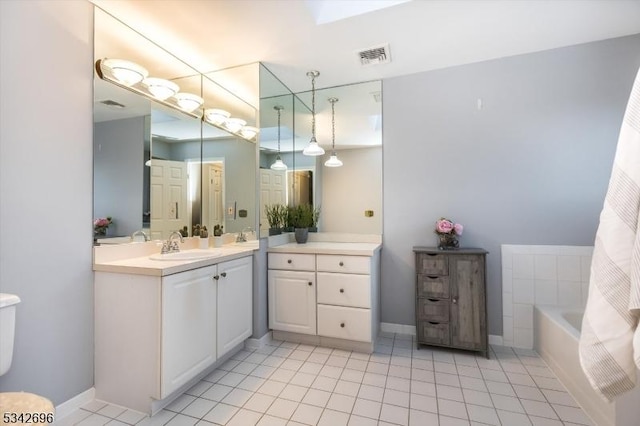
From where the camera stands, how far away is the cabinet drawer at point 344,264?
7.87ft

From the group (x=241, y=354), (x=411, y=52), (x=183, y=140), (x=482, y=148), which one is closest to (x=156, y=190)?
(x=183, y=140)

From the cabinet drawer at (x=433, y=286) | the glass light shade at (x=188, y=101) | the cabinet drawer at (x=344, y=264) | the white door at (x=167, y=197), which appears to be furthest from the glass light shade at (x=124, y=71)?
the cabinet drawer at (x=433, y=286)

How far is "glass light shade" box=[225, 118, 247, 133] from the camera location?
2.81m

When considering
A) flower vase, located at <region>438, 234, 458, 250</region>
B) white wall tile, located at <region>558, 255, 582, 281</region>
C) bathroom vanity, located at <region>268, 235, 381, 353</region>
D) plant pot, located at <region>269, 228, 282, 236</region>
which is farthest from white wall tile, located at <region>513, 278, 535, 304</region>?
plant pot, located at <region>269, 228, 282, 236</region>

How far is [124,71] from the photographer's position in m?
1.95

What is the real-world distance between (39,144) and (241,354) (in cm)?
198

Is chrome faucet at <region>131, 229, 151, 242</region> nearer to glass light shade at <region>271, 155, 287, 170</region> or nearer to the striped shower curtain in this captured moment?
glass light shade at <region>271, 155, 287, 170</region>

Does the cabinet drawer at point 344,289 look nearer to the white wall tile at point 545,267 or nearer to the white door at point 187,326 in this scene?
the white door at point 187,326

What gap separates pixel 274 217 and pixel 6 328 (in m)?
1.99

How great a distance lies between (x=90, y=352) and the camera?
177cm

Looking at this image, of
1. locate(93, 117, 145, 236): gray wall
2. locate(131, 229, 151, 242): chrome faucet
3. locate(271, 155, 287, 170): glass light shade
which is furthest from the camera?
locate(271, 155, 287, 170): glass light shade

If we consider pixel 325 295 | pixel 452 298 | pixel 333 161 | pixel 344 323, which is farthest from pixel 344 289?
pixel 333 161

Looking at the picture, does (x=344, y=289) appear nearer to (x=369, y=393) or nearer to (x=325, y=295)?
(x=325, y=295)

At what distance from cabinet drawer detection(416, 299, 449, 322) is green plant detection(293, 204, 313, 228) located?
136cm
